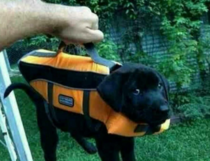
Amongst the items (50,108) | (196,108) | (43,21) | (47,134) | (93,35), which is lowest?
(196,108)

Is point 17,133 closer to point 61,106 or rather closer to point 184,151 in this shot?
point 61,106

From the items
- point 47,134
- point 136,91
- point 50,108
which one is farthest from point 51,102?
point 136,91

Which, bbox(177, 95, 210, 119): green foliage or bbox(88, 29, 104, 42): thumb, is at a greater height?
bbox(88, 29, 104, 42): thumb

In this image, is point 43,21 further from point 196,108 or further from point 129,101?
point 196,108

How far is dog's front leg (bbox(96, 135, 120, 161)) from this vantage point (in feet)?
3.55

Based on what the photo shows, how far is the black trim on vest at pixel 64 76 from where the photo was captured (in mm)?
1032

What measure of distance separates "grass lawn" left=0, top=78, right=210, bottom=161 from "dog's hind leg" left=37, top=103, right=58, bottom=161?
168cm

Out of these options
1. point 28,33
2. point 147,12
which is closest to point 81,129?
point 28,33

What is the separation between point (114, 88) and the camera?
0.99 metres

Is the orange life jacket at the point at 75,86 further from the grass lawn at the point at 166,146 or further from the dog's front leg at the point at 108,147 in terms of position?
the grass lawn at the point at 166,146

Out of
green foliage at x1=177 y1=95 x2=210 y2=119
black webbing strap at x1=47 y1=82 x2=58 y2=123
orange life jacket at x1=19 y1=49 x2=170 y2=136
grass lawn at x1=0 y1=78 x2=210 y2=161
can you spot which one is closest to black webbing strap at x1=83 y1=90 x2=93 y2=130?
orange life jacket at x1=19 y1=49 x2=170 y2=136

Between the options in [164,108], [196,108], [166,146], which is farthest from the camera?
[196,108]

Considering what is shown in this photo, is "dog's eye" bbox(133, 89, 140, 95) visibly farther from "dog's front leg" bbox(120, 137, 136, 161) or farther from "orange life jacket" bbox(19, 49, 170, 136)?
"dog's front leg" bbox(120, 137, 136, 161)

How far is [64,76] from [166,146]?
7.01ft
